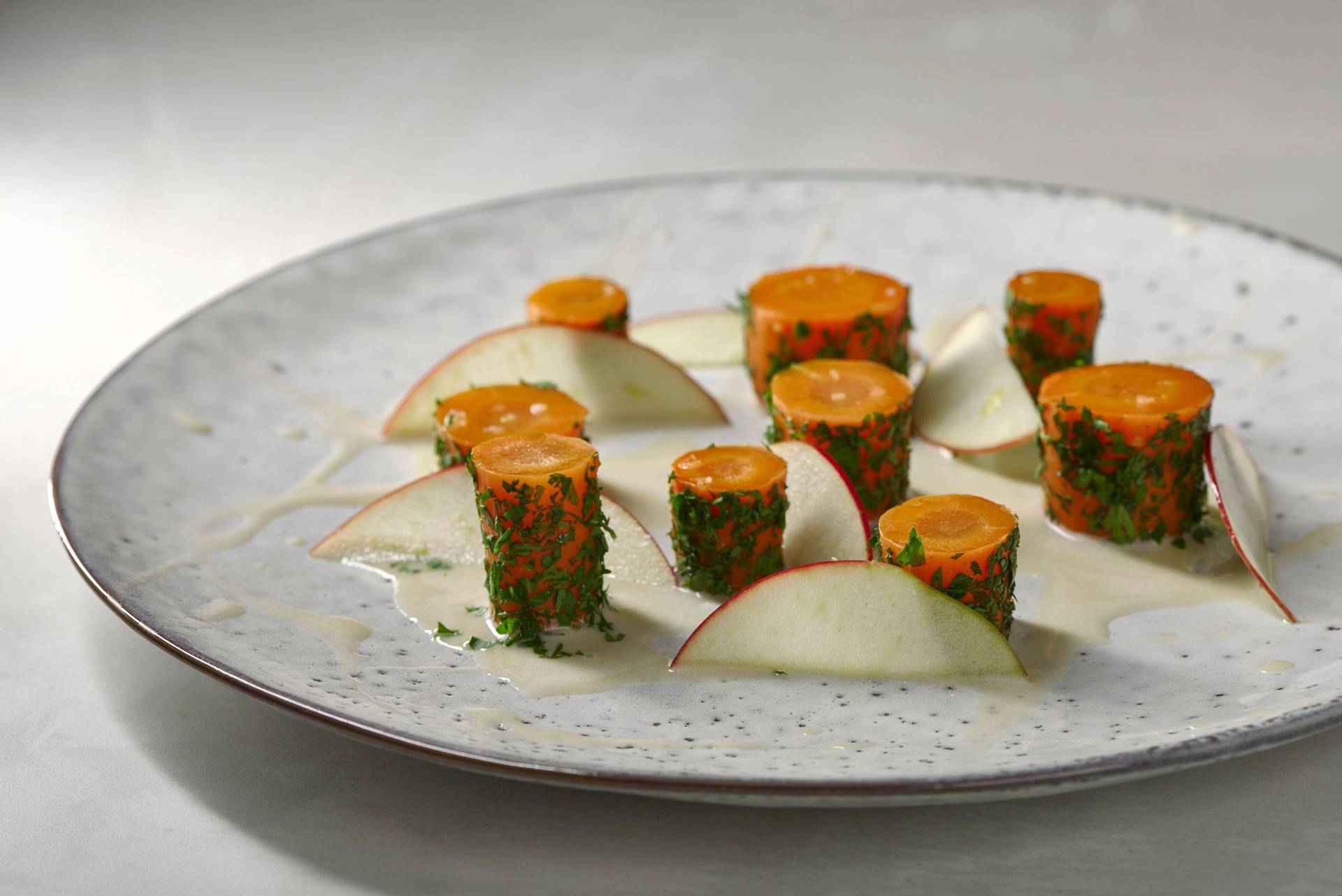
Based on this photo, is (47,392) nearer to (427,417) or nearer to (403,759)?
(427,417)

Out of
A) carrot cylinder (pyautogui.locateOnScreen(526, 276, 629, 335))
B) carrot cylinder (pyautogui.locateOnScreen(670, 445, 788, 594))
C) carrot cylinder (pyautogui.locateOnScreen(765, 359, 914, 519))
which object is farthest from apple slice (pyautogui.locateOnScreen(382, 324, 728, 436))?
carrot cylinder (pyautogui.locateOnScreen(670, 445, 788, 594))

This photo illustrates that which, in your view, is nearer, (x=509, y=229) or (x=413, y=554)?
(x=413, y=554)

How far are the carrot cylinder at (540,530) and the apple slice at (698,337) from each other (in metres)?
1.15

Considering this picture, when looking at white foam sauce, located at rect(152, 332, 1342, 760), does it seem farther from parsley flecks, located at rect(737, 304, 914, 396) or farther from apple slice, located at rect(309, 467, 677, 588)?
parsley flecks, located at rect(737, 304, 914, 396)

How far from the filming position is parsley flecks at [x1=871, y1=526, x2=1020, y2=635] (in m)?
2.43

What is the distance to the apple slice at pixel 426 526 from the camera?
9.31 feet

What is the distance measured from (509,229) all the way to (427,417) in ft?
3.06

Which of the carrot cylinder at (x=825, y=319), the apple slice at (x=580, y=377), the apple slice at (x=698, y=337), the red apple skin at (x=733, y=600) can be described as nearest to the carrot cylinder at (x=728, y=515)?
the red apple skin at (x=733, y=600)

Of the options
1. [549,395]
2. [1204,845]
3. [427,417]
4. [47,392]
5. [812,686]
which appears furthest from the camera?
[47,392]

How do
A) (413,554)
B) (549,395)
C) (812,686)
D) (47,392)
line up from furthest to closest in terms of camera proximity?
(47,392) < (549,395) < (413,554) < (812,686)

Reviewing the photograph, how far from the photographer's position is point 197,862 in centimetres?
228

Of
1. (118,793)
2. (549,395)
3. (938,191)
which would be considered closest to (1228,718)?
(549,395)

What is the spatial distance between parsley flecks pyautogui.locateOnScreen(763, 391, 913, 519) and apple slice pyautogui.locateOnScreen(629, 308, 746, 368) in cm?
74

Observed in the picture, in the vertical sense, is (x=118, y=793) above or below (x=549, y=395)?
below
